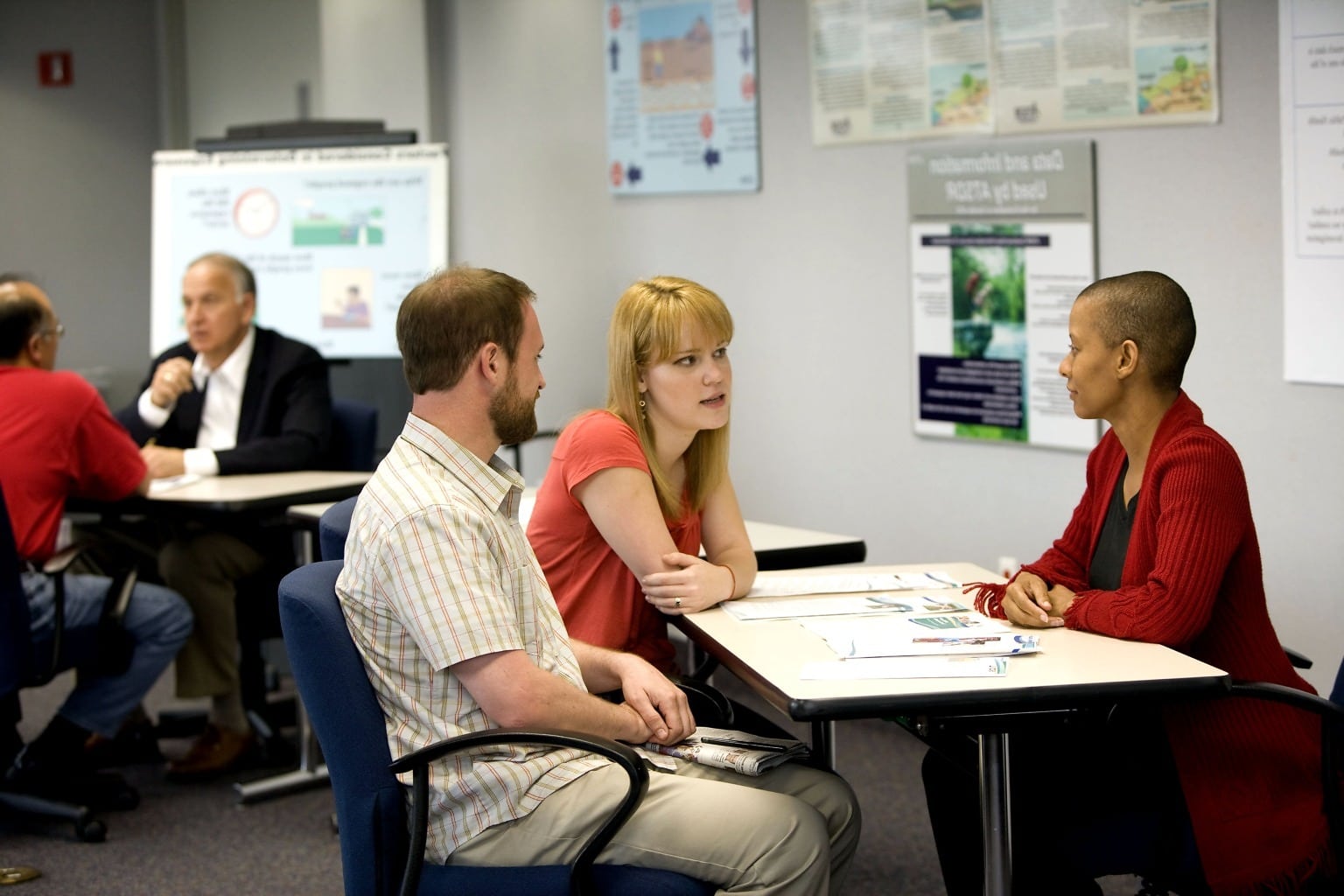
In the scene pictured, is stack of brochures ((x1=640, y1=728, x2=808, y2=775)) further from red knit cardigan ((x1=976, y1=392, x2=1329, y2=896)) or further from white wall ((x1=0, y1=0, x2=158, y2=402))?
white wall ((x1=0, y1=0, x2=158, y2=402))

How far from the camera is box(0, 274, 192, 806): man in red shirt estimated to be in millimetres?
3662

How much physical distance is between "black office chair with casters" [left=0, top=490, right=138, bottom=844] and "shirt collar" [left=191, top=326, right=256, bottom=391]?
0.91 meters

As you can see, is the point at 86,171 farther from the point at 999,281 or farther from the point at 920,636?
the point at 920,636

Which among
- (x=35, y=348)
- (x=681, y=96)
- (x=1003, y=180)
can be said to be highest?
(x=681, y=96)

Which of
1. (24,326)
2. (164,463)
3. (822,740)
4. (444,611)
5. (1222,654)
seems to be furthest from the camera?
(164,463)

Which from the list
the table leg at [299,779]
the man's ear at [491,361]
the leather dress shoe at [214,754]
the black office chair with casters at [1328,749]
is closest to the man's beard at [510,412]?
the man's ear at [491,361]

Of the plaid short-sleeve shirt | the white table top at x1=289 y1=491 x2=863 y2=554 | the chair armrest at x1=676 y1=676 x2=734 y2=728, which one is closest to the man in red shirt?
the white table top at x1=289 y1=491 x2=863 y2=554

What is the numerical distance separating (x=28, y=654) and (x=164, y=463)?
89cm

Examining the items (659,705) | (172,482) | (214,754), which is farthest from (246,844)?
(659,705)

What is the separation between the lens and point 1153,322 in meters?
2.35

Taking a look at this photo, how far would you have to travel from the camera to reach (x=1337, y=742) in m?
2.19

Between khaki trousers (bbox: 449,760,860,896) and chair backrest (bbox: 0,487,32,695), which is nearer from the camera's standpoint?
khaki trousers (bbox: 449,760,860,896)

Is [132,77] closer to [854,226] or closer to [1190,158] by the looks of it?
[854,226]

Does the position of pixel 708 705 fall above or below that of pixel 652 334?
below
